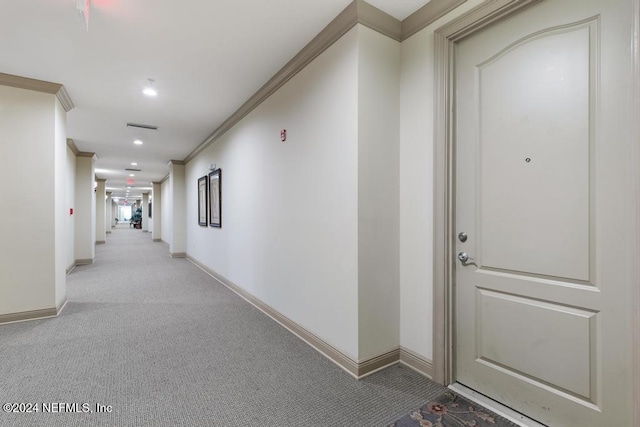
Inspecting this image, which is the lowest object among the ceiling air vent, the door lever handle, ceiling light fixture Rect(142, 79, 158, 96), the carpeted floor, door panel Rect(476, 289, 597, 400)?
the carpeted floor

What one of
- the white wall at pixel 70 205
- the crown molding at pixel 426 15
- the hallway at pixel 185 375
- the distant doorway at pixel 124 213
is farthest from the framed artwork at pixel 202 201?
the distant doorway at pixel 124 213

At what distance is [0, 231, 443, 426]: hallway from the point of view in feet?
6.01

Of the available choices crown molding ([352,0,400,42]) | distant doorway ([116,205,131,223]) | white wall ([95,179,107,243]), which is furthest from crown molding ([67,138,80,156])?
distant doorway ([116,205,131,223])

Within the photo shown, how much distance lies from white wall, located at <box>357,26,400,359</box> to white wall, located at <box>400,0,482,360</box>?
59 mm

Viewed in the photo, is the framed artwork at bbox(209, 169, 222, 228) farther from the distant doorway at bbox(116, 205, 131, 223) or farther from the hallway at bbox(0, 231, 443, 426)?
the distant doorway at bbox(116, 205, 131, 223)

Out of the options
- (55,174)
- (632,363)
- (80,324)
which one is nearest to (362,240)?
(632,363)

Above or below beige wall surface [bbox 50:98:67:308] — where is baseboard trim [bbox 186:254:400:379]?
below

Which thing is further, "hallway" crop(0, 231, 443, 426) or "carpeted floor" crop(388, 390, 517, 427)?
"hallway" crop(0, 231, 443, 426)

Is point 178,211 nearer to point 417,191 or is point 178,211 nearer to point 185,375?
point 185,375

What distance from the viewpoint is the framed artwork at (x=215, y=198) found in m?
5.34

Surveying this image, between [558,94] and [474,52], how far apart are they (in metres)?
0.64

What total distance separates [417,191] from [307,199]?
3.32 feet

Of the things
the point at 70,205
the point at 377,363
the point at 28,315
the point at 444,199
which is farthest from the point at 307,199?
the point at 70,205

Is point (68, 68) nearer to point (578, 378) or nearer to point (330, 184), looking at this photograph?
point (330, 184)
